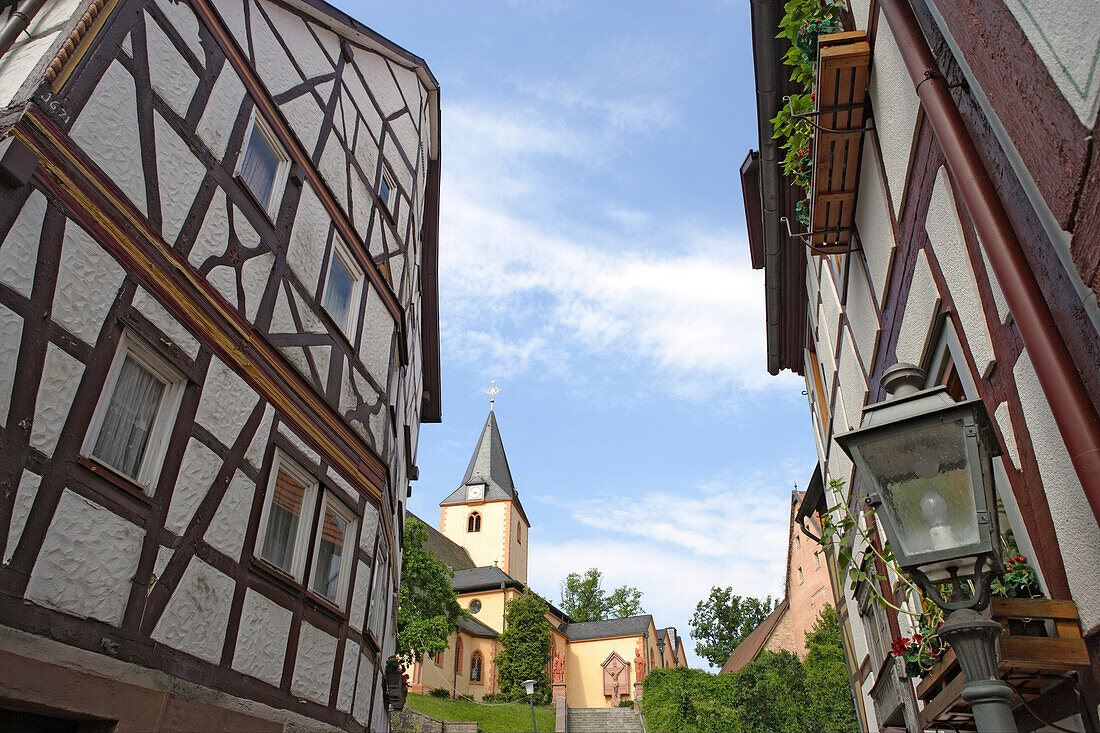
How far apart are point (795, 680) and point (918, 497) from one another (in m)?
22.7

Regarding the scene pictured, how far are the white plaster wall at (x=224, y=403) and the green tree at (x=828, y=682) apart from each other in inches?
624

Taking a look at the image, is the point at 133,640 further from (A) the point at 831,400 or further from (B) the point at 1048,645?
(A) the point at 831,400

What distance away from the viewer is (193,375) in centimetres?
557

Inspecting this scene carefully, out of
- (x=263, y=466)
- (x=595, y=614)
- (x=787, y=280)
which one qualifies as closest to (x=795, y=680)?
(x=787, y=280)

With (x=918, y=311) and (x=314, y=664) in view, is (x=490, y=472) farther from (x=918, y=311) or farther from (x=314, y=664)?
(x=918, y=311)

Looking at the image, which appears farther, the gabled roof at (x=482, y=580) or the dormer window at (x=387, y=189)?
the gabled roof at (x=482, y=580)

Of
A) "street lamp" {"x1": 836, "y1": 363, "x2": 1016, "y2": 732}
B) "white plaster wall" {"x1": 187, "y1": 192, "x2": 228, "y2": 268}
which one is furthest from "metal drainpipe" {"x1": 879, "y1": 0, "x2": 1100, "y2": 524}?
"white plaster wall" {"x1": 187, "y1": 192, "x2": 228, "y2": 268}

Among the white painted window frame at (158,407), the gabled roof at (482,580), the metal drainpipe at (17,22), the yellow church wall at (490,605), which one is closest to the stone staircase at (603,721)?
the yellow church wall at (490,605)

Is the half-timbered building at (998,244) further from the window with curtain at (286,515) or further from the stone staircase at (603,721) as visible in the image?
the stone staircase at (603,721)

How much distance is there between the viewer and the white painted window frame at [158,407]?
462cm

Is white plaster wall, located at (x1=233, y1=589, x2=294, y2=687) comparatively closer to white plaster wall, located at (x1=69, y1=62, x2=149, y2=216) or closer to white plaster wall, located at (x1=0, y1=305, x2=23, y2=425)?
white plaster wall, located at (x1=0, y1=305, x2=23, y2=425)

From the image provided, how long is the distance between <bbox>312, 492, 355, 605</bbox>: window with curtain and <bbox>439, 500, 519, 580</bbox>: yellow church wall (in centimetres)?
5156

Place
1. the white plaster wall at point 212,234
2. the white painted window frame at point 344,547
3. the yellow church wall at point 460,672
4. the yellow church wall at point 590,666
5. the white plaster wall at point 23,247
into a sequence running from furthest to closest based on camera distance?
the yellow church wall at point 590,666
the yellow church wall at point 460,672
the white painted window frame at point 344,547
the white plaster wall at point 212,234
the white plaster wall at point 23,247

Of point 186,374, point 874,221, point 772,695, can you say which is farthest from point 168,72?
point 772,695
